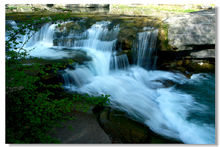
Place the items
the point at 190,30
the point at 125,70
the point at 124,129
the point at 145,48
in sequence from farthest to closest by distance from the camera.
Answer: the point at 145,48, the point at 125,70, the point at 190,30, the point at 124,129

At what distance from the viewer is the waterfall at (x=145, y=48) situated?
5.96 meters

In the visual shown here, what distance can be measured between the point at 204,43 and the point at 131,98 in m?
3.28

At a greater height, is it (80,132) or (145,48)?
(145,48)

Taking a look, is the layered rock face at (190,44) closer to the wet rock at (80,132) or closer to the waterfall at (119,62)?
the waterfall at (119,62)

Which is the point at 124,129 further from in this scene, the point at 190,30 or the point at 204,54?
the point at 204,54

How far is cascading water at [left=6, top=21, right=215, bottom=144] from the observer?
348cm

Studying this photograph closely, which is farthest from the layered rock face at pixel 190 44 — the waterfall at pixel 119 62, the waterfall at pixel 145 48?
the waterfall at pixel 119 62

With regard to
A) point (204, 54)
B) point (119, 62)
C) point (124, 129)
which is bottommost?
point (124, 129)

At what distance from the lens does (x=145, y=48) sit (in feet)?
19.6

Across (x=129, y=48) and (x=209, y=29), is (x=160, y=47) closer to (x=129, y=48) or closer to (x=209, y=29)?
(x=129, y=48)

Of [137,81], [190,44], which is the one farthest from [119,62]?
[190,44]

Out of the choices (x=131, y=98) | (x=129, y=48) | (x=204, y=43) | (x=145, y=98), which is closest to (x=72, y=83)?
(x=131, y=98)

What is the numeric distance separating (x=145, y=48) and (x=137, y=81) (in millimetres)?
1316

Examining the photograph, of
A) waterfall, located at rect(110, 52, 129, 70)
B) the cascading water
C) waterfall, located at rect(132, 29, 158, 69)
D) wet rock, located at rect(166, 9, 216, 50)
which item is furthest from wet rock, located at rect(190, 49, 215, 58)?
waterfall, located at rect(110, 52, 129, 70)
